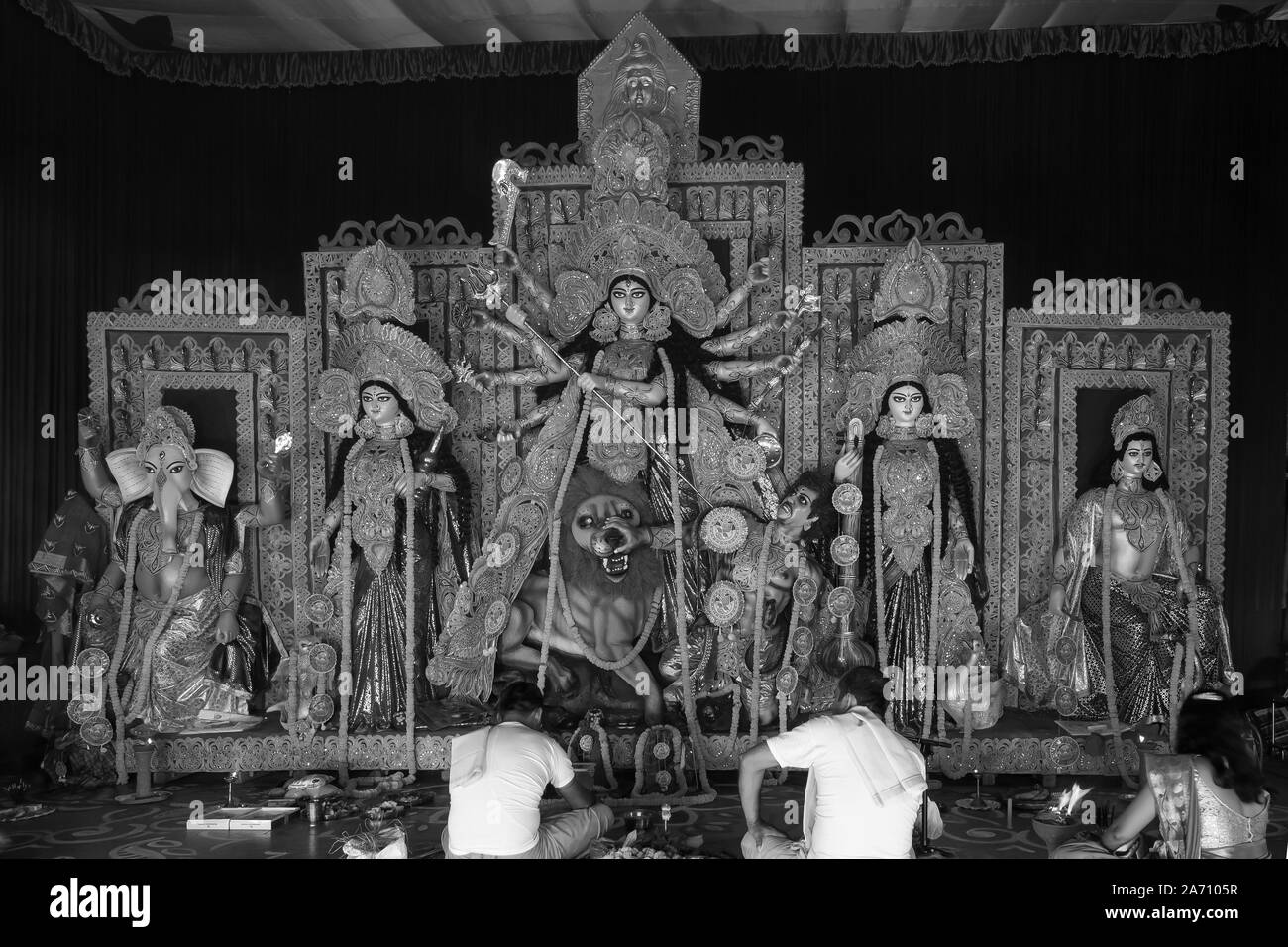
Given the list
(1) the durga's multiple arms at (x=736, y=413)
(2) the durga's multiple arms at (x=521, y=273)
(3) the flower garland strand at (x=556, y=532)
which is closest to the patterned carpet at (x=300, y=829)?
(3) the flower garland strand at (x=556, y=532)

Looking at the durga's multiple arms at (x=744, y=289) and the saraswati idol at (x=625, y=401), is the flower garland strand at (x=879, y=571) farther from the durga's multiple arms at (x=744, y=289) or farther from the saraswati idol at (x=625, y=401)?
the durga's multiple arms at (x=744, y=289)

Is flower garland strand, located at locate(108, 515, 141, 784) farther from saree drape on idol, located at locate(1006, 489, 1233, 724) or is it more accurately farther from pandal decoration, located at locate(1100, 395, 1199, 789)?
pandal decoration, located at locate(1100, 395, 1199, 789)

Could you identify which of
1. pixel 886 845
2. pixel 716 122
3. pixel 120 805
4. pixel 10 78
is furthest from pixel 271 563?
pixel 886 845

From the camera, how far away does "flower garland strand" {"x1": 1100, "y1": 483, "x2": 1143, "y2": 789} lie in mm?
6548

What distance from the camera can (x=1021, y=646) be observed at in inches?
277

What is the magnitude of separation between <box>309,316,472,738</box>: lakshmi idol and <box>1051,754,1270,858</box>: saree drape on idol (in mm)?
4403

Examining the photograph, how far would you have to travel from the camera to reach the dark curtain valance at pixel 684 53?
23.9ft

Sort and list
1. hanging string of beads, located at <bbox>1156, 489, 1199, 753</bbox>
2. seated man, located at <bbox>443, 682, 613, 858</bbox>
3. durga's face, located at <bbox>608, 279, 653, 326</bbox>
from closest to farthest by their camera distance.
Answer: seated man, located at <bbox>443, 682, 613, 858</bbox> → hanging string of beads, located at <bbox>1156, 489, 1199, 753</bbox> → durga's face, located at <bbox>608, 279, 653, 326</bbox>

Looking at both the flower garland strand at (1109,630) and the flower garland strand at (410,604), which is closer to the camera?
the flower garland strand at (1109,630)

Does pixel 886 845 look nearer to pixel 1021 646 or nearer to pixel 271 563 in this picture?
pixel 1021 646

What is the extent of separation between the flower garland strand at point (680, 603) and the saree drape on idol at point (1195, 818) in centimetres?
290

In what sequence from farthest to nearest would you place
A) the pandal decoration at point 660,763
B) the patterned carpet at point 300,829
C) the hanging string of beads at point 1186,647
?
the hanging string of beads at point 1186,647 < the pandal decoration at point 660,763 < the patterned carpet at point 300,829

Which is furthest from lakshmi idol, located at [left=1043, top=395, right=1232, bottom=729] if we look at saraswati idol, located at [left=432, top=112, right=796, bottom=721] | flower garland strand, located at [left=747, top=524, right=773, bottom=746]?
saraswati idol, located at [left=432, top=112, right=796, bottom=721]

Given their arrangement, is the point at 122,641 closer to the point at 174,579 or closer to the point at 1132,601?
the point at 174,579
